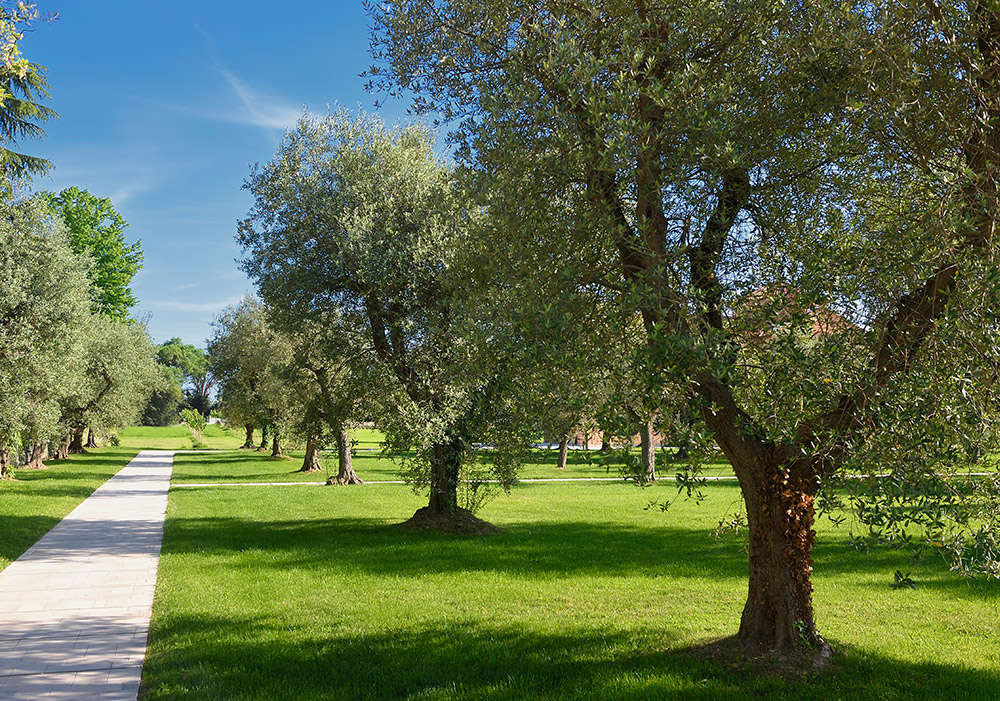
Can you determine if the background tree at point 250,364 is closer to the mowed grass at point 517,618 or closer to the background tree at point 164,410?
the mowed grass at point 517,618

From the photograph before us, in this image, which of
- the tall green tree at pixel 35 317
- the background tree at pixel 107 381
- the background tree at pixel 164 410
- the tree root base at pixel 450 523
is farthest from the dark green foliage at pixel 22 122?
the background tree at pixel 164 410

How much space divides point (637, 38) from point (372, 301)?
837 centimetres

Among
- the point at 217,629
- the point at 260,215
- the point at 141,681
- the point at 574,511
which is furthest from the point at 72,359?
the point at 141,681

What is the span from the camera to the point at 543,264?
6.98m

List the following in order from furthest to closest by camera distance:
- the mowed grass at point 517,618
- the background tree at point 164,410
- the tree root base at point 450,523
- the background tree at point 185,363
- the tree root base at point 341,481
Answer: the background tree at point 185,363, the background tree at point 164,410, the tree root base at point 341,481, the tree root base at point 450,523, the mowed grass at point 517,618

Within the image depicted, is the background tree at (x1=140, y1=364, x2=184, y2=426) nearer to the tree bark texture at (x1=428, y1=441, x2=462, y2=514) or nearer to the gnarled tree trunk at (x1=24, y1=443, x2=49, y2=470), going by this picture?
the gnarled tree trunk at (x1=24, y1=443, x2=49, y2=470)

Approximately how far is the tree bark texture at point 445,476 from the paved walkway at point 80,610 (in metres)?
5.05

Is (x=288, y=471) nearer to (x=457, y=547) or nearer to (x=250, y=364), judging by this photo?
(x=250, y=364)

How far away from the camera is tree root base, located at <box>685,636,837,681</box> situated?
636 cm

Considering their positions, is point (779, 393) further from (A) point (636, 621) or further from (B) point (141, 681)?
(B) point (141, 681)

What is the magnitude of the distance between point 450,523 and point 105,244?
42959 millimetres

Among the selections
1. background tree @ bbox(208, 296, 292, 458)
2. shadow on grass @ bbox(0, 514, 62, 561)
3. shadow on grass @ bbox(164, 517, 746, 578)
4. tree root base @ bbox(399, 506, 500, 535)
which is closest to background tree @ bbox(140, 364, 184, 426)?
background tree @ bbox(208, 296, 292, 458)

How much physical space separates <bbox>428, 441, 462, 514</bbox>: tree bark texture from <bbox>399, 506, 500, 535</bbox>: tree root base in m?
0.12

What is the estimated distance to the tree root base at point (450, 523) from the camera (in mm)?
15133
